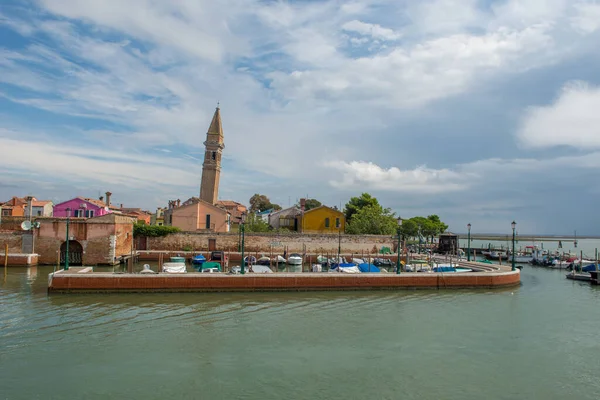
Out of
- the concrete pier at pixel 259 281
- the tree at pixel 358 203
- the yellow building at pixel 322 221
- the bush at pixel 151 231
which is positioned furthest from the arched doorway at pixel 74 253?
the tree at pixel 358 203

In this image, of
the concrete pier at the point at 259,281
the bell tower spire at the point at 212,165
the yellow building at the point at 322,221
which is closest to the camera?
the concrete pier at the point at 259,281

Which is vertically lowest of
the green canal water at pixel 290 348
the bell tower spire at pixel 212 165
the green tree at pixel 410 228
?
the green canal water at pixel 290 348

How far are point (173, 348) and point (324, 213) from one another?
46108 millimetres

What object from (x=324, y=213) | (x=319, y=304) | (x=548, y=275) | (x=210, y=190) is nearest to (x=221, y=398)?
(x=319, y=304)

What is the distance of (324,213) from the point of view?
Result: 6022 centimetres

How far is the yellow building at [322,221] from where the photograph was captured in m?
59.6

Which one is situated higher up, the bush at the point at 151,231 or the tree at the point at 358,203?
the tree at the point at 358,203

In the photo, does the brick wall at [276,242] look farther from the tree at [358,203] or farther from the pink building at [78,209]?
the tree at [358,203]

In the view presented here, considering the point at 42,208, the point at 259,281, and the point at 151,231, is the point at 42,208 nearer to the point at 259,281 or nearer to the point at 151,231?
the point at 151,231

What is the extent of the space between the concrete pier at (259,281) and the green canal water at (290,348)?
81cm

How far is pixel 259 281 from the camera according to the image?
1014 inches

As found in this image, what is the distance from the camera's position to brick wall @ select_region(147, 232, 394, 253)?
161ft

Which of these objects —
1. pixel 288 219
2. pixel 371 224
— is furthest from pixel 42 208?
pixel 371 224

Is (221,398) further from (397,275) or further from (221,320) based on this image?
(397,275)
